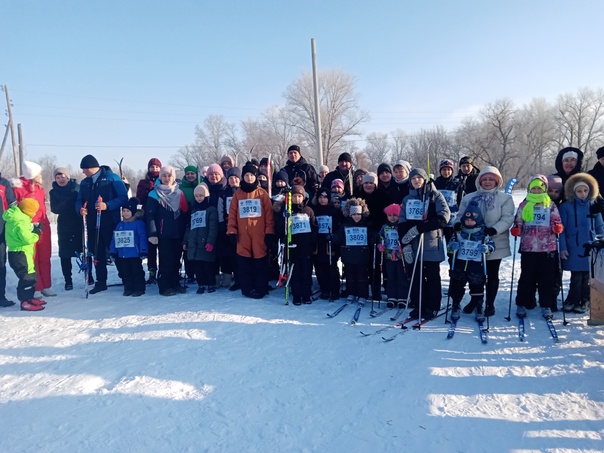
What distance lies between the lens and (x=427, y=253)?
17.8 ft

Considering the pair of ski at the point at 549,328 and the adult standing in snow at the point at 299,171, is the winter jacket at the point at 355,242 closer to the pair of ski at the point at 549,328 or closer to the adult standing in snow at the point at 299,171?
the adult standing in snow at the point at 299,171

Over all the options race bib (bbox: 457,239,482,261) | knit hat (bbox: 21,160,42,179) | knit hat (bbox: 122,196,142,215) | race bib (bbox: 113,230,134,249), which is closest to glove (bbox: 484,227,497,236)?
race bib (bbox: 457,239,482,261)

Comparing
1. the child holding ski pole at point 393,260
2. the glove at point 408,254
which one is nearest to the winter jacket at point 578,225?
the glove at point 408,254

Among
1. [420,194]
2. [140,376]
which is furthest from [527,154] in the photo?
[140,376]

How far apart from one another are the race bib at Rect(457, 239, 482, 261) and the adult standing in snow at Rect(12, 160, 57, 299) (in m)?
6.85

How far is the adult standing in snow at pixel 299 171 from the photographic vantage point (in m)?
7.69

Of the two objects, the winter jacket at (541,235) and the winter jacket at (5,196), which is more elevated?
the winter jacket at (5,196)

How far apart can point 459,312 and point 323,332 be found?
206cm

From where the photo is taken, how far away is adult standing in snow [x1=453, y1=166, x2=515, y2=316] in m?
5.32

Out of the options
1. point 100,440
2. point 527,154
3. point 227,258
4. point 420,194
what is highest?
point 527,154

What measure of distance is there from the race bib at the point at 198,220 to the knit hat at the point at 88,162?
86.9 inches

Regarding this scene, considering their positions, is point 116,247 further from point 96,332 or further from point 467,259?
point 467,259

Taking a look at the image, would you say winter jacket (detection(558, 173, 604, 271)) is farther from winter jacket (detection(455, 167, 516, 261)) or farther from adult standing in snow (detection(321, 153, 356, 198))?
adult standing in snow (detection(321, 153, 356, 198))

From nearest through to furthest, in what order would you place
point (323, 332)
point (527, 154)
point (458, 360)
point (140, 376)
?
point (140, 376) < point (458, 360) < point (323, 332) < point (527, 154)
